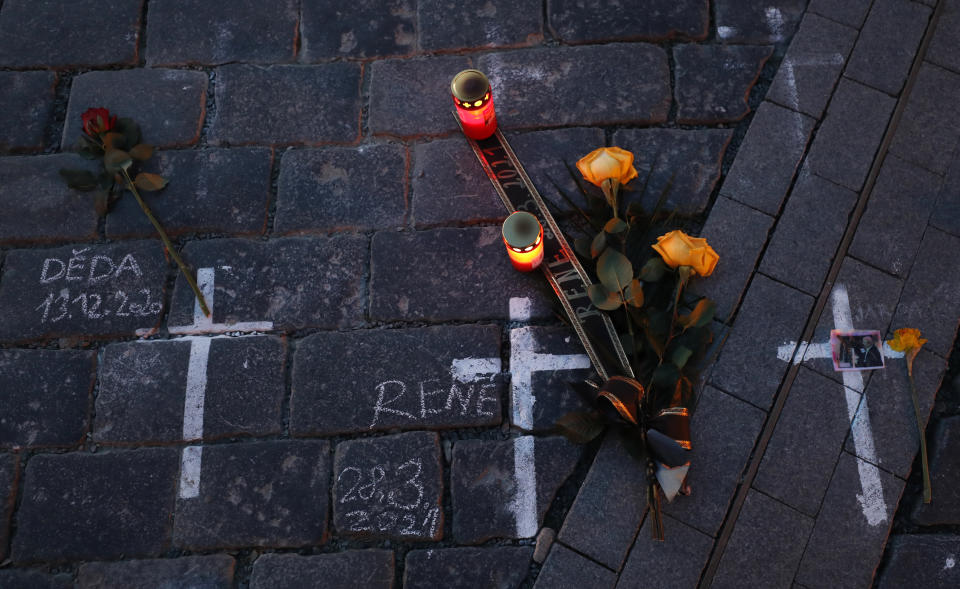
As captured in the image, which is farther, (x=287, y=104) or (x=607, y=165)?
(x=287, y=104)

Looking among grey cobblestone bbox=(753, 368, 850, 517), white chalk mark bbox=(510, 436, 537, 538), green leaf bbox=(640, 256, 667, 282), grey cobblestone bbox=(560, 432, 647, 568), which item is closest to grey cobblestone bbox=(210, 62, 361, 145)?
green leaf bbox=(640, 256, 667, 282)

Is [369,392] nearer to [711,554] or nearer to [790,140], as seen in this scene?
[711,554]

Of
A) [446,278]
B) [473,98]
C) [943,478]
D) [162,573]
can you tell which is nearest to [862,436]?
[943,478]

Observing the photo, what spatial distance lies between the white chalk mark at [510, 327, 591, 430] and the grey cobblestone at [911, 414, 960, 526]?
1.31 meters

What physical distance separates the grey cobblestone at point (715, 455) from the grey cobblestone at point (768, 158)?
0.84m

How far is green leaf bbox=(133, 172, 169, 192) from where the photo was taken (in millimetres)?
3137

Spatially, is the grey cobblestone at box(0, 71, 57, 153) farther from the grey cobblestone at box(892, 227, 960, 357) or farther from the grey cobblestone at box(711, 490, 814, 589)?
the grey cobblestone at box(892, 227, 960, 357)

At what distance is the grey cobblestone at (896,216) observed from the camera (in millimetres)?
2930

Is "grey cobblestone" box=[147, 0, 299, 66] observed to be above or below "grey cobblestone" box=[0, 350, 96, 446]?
above

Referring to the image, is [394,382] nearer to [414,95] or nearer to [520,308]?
[520,308]

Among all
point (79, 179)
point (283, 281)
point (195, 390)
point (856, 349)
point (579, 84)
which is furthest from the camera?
point (579, 84)

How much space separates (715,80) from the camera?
3.23 meters

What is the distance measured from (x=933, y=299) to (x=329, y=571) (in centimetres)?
256

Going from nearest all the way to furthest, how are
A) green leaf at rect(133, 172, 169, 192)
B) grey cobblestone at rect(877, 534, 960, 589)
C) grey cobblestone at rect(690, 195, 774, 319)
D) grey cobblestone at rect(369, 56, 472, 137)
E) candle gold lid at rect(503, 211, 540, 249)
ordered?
grey cobblestone at rect(877, 534, 960, 589)
candle gold lid at rect(503, 211, 540, 249)
grey cobblestone at rect(690, 195, 774, 319)
green leaf at rect(133, 172, 169, 192)
grey cobblestone at rect(369, 56, 472, 137)
